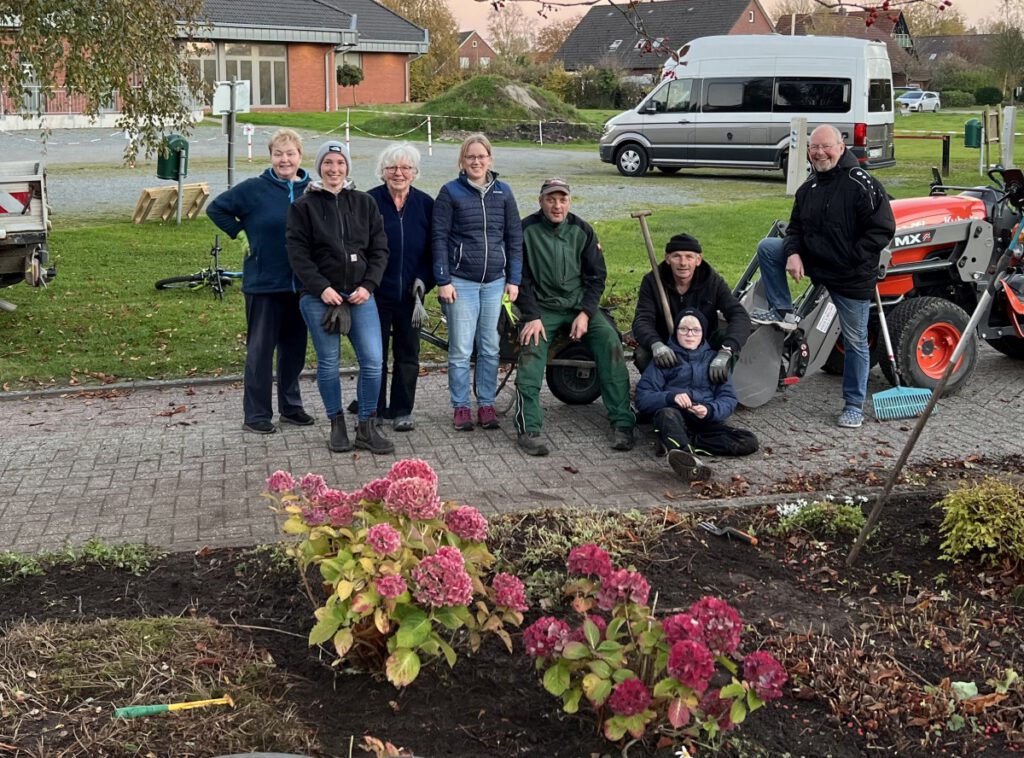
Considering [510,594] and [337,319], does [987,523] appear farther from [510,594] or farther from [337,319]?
[337,319]

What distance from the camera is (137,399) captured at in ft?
27.6

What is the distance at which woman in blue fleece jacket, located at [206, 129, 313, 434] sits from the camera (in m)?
7.24

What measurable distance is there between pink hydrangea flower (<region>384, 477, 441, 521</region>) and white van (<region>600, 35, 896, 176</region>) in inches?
866

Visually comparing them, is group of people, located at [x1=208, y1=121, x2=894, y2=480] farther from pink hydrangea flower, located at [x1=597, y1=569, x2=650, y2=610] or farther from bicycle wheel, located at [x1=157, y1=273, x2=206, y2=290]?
bicycle wheel, located at [x1=157, y1=273, x2=206, y2=290]

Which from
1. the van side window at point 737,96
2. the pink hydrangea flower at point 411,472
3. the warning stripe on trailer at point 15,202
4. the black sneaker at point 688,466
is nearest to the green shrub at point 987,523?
the black sneaker at point 688,466

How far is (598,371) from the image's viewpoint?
7.40 metres

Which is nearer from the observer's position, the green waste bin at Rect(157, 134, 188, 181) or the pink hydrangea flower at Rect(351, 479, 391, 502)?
the pink hydrangea flower at Rect(351, 479, 391, 502)

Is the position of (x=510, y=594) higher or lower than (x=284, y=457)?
higher

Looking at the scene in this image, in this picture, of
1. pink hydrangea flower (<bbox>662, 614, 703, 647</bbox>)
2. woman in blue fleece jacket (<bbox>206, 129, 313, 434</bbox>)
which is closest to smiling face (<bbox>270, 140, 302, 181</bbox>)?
woman in blue fleece jacket (<bbox>206, 129, 313, 434</bbox>)

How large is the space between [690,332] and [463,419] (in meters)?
1.52

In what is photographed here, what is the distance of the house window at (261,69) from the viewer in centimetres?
5384

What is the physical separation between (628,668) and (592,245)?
422 cm

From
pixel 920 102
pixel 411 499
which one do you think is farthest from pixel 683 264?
pixel 920 102

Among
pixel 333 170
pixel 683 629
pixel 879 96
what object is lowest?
pixel 683 629
